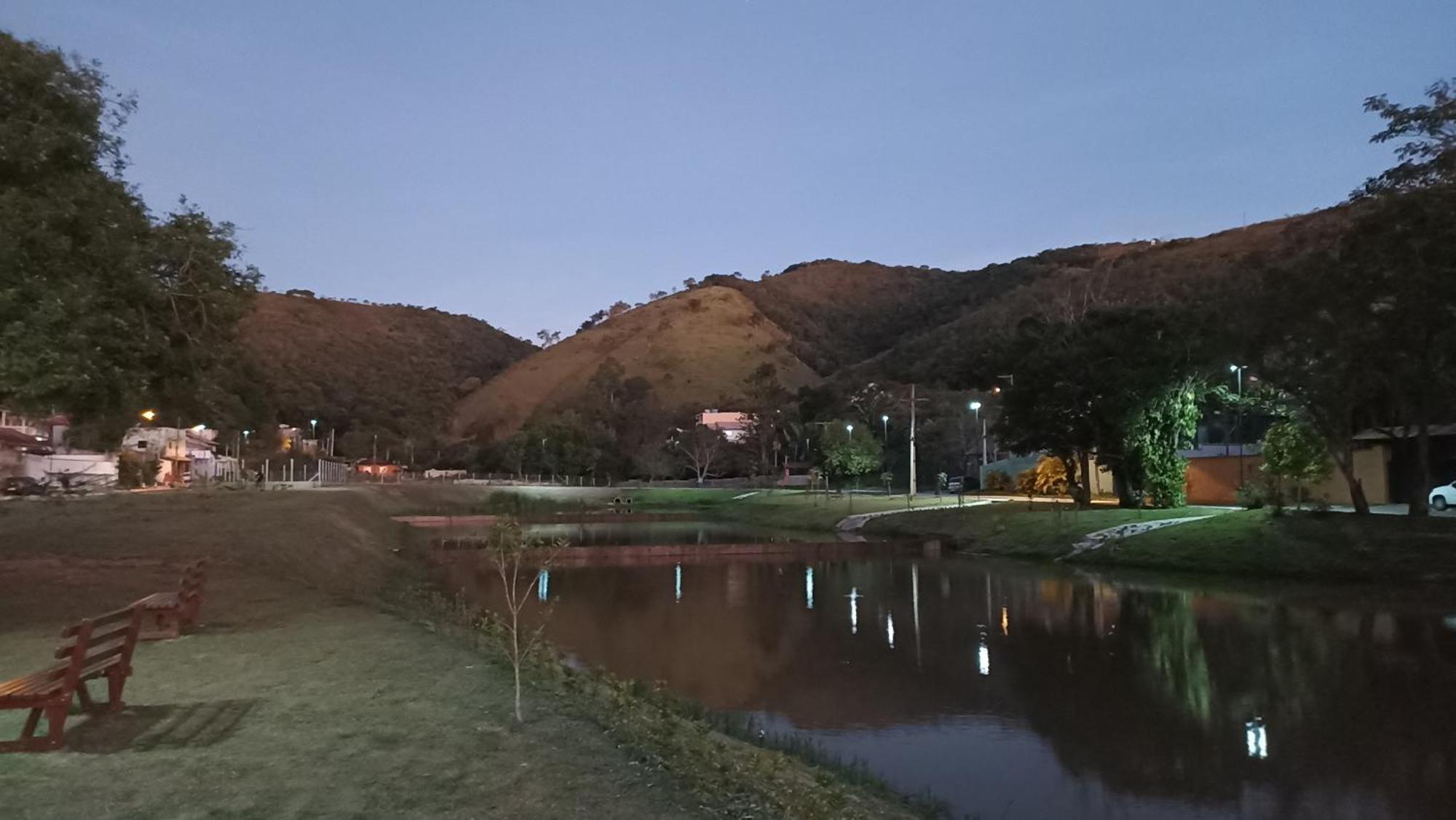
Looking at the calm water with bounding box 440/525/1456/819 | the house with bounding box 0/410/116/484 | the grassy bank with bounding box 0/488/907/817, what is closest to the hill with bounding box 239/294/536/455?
the house with bounding box 0/410/116/484

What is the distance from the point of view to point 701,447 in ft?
350

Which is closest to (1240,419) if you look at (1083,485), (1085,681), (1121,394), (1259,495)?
(1083,485)

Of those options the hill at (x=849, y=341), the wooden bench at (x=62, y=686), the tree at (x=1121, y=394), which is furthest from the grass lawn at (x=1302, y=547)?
the hill at (x=849, y=341)

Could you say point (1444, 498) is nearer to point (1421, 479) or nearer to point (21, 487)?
point (1421, 479)

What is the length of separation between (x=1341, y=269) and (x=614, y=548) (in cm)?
2181

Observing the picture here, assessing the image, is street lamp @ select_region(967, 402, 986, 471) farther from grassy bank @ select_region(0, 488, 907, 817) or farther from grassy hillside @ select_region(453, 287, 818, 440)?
grassy hillside @ select_region(453, 287, 818, 440)

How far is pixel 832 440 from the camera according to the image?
74.7 m

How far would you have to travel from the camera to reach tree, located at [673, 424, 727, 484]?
10575 centimetres

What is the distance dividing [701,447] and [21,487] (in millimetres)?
72169

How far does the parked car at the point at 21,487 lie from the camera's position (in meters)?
37.0

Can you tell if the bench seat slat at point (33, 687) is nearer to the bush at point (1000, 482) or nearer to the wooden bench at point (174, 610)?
the wooden bench at point (174, 610)

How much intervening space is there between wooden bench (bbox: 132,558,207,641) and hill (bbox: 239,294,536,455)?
92.2 metres

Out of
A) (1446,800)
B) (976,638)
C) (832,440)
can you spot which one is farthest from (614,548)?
(832,440)

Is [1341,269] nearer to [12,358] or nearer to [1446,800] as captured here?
[1446,800]
